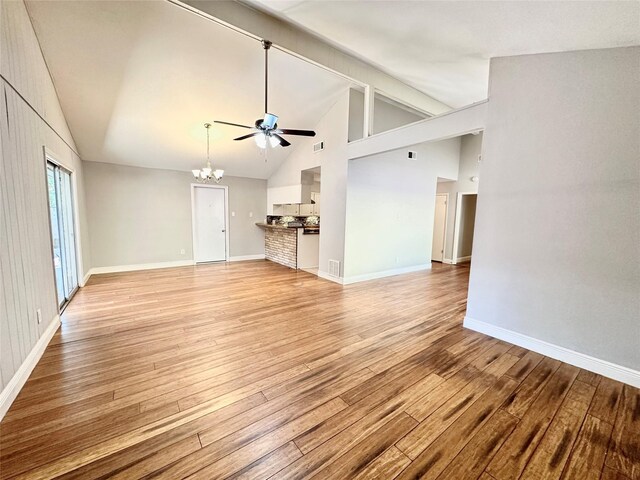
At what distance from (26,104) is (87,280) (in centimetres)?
364

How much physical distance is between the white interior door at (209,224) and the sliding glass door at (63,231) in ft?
7.94

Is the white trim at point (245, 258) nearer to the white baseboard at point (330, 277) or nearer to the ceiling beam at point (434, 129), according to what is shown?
the white baseboard at point (330, 277)

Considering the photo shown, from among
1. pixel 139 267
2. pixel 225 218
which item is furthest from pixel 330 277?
pixel 139 267

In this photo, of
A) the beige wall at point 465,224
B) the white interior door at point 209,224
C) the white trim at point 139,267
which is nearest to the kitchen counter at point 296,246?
the white interior door at point 209,224

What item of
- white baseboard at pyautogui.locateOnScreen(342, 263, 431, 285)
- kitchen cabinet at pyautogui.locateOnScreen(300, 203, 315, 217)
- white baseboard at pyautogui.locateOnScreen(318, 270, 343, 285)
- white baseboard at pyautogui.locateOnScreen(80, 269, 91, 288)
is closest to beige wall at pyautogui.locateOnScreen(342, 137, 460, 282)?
white baseboard at pyautogui.locateOnScreen(342, 263, 431, 285)

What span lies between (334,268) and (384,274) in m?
1.20

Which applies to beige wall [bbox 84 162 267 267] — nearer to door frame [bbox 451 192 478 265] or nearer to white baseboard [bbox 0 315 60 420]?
white baseboard [bbox 0 315 60 420]

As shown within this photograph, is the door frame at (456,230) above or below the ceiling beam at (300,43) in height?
below

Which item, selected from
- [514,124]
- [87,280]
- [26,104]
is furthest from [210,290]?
[514,124]

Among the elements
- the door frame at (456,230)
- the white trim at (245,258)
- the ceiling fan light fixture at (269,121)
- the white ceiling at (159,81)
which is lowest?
the white trim at (245,258)

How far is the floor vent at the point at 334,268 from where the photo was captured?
5.14 m

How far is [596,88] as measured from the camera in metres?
2.28

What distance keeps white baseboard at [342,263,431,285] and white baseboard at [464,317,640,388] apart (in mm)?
2240

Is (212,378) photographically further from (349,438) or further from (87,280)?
(87,280)
